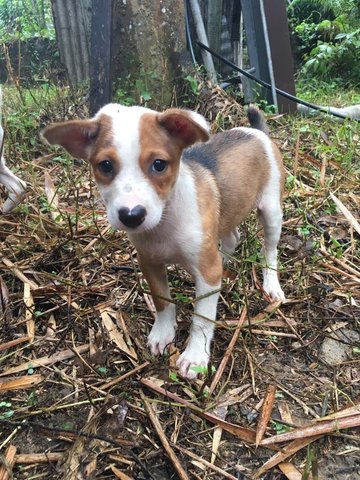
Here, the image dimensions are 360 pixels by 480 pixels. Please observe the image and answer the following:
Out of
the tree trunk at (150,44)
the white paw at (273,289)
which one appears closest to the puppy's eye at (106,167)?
the white paw at (273,289)

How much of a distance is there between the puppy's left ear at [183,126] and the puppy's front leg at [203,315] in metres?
0.64

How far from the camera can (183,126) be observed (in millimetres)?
2340

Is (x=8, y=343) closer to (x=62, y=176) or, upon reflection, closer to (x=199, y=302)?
(x=199, y=302)

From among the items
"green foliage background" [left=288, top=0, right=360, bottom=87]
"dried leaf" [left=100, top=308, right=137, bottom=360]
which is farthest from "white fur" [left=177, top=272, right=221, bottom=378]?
"green foliage background" [left=288, top=0, right=360, bottom=87]

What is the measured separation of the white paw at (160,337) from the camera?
2828 millimetres

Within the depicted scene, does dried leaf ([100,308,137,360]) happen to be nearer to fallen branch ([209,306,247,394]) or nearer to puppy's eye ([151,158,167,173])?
fallen branch ([209,306,247,394])

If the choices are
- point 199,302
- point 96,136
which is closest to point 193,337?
point 199,302

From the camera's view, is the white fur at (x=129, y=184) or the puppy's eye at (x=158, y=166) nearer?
the white fur at (x=129, y=184)

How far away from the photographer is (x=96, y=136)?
237 cm

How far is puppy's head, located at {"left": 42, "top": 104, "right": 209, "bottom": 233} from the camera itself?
2.11m

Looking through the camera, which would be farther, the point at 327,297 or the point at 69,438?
the point at 327,297

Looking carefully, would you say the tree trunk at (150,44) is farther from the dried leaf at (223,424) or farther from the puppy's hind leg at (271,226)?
the dried leaf at (223,424)

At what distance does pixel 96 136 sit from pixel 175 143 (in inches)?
14.5

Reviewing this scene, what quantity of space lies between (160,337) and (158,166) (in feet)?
→ 3.50
